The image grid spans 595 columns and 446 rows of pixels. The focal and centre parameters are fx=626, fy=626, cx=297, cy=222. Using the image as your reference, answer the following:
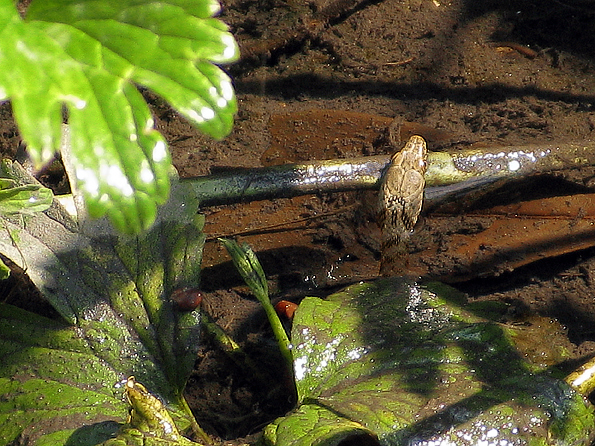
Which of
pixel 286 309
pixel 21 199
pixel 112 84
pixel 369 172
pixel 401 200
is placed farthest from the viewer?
pixel 401 200

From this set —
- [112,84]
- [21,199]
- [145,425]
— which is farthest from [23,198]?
[145,425]

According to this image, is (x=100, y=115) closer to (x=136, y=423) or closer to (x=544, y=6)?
(x=136, y=423)

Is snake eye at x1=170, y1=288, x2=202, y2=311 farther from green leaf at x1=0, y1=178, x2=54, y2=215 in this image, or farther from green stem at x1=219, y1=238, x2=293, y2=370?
green leaf at x1=0, y1=178, x2=54, y2=215

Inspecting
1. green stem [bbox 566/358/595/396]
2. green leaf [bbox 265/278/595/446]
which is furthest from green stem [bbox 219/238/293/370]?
green stem [bbox 566/358/595/396]

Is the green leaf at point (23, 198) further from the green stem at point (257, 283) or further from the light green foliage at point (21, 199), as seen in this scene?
the green stem at point (257, 283)

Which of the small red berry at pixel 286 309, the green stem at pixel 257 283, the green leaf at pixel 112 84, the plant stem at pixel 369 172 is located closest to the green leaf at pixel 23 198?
the green leaf at pixel 112 84

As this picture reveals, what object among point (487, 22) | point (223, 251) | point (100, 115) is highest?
point (100, 115)

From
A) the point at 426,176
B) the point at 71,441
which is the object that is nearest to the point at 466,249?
the point at 426,176

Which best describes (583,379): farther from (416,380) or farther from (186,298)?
(186,298)
